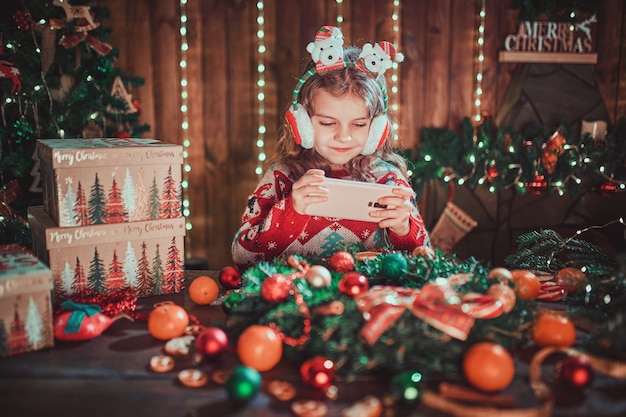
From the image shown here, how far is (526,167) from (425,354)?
3026mm

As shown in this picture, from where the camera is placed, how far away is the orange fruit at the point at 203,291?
5.04 feet

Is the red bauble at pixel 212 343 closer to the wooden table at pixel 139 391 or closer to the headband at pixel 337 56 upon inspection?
the wooden table at pixel 139 391

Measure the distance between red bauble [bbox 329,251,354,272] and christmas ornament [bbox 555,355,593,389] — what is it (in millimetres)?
564

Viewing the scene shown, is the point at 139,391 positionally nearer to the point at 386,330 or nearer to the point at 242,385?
the point at 242,385

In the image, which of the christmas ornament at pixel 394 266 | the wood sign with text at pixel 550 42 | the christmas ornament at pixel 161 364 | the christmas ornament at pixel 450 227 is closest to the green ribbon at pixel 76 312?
the christmas ornament at pixel 161 364

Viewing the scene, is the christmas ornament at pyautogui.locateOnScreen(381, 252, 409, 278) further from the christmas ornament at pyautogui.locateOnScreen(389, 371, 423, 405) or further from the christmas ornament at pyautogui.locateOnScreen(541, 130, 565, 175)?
the christmas ornament at pyautogui.locateOnScreen(541, 130, 565, 175)

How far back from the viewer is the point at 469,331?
119 centimetres

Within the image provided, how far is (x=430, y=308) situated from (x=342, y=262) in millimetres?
380

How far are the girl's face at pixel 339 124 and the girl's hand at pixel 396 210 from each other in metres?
0.27

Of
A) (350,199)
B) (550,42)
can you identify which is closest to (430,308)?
(350,199)

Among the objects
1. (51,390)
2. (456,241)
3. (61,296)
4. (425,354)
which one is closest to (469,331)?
(425,354)

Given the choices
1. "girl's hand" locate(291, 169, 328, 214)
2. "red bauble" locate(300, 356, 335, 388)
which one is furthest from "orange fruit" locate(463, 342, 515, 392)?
"girl's hand" locate(291, 169, 328, 214)

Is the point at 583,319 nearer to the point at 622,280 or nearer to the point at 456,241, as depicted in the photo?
the point at 622,280

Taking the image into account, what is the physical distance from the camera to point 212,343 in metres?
1.19
